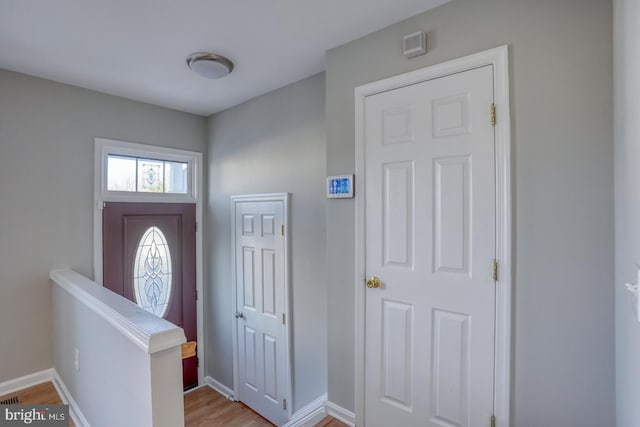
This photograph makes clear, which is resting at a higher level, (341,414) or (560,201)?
(560,201)

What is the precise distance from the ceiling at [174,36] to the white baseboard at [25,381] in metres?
2.45

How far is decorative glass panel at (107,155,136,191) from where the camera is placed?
2.99 meters

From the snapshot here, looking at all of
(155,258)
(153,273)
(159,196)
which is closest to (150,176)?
(159,196)

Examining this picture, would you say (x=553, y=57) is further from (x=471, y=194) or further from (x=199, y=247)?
(x=199, y=247)

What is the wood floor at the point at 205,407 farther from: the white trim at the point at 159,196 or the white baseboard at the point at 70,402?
the white trim at the point at 159,196

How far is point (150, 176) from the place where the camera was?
10.7ft

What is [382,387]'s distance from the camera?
6.13 ft

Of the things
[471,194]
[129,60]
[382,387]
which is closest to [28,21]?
[129,60]

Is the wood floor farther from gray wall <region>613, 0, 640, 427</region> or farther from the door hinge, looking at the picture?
the door hinge

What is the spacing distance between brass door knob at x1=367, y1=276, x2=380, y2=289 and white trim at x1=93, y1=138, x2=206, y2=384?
238cm

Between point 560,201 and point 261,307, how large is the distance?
254 centimetres

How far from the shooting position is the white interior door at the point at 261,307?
285cm

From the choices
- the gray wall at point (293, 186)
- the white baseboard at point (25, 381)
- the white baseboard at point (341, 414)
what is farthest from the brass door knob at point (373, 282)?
the white baseboard at point (25, 381)

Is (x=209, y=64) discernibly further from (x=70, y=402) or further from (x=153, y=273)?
(x=70, y=402)
